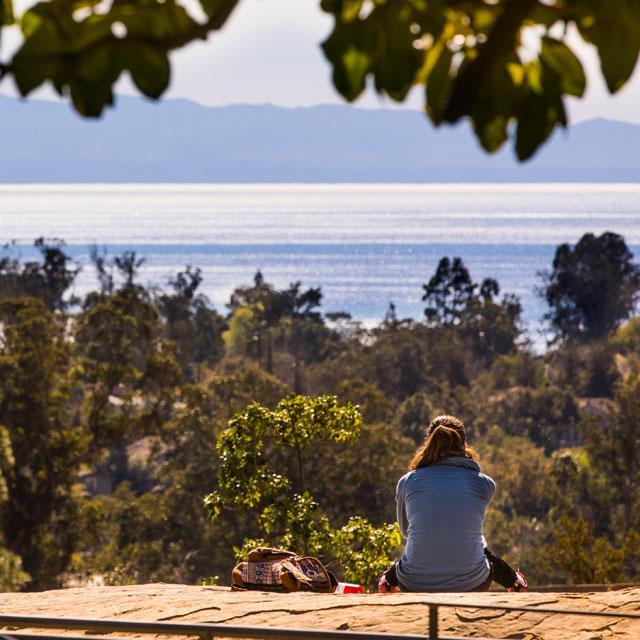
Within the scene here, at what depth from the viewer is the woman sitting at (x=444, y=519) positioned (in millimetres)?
4266

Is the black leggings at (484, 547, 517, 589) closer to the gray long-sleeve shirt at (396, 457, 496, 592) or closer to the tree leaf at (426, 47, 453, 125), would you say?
the gray long-sleeve shirt at (396, 457, 496, 592)

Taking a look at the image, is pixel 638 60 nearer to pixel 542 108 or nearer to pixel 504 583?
pixel 542 108

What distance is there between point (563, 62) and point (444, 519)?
307 centimetres

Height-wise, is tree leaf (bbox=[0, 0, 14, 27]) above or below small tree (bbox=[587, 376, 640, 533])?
above

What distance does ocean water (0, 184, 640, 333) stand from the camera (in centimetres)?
8681

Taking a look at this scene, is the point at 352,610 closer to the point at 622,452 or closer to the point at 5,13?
the point at 5,13

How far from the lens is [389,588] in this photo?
4.47 meters

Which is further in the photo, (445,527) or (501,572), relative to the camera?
(501,572)

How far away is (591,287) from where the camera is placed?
147ft

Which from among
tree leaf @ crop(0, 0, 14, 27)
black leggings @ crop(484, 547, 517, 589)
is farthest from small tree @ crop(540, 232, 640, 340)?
tree leaf @ crop(0, 0, 14, 27)

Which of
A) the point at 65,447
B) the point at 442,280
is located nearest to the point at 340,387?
the point at 65,447

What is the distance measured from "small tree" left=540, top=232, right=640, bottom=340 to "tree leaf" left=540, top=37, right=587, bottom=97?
142ft

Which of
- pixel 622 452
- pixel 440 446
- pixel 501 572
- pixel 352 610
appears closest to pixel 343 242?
pixel 622 452

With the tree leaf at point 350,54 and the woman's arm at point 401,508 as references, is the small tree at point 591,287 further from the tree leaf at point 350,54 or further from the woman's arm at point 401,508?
the tree leaf at point 350,54
